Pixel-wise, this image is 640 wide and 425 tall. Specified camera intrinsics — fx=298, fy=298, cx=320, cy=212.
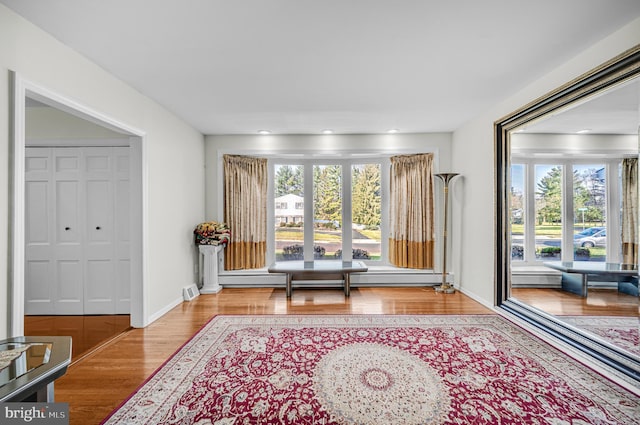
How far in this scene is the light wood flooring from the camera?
215 cm

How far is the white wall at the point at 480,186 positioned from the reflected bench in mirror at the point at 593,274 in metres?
0.79

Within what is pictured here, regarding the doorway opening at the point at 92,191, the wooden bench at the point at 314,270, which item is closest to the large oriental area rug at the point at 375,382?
the doorway opening at the point at 92,191

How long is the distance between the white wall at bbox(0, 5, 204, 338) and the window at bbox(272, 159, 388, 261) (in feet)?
4.84

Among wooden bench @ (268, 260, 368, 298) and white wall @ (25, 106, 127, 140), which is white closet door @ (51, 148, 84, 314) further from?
wooden bench @ (268, 260, 368, 298)

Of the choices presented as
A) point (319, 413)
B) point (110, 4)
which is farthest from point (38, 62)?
point (319, 413)

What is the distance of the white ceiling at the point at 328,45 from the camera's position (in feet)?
6.43

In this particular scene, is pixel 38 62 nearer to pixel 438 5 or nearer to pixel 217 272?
pixel 438 5

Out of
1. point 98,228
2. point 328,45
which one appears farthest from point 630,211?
point 98,228

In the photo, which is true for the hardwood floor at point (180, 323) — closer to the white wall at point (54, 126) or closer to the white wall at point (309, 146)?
the white wall at point (309, 146)

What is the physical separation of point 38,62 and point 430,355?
12.8ft

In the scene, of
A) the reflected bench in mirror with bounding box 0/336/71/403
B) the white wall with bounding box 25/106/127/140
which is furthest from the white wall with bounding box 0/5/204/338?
the reflected bench in mirror with bounding box 0/336/71/403

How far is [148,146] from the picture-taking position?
3.51 metres

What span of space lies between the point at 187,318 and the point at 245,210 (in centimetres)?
209

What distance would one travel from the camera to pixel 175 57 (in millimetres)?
2586
